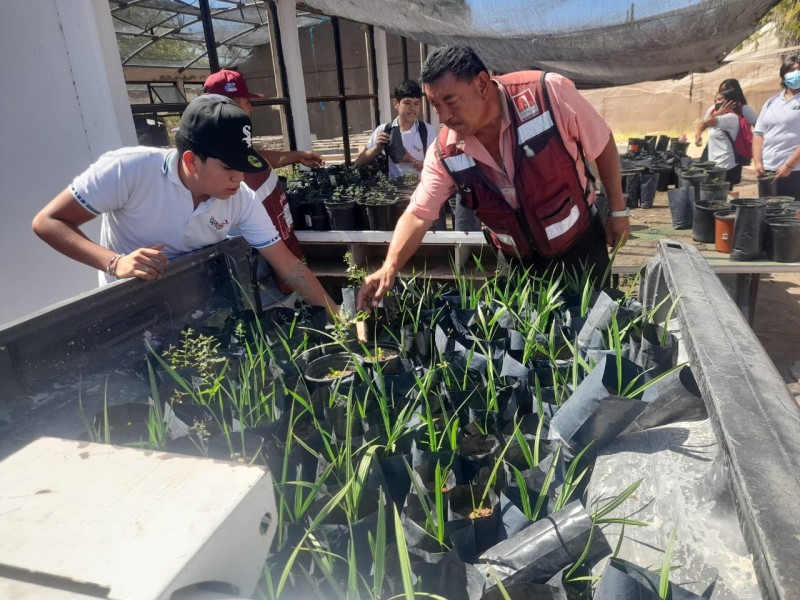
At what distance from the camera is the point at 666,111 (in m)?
16.6

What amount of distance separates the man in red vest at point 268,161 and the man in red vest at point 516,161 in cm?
78

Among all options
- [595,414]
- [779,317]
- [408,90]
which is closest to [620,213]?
[595,414]

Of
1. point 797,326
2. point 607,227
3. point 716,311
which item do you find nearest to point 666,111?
point 797,326

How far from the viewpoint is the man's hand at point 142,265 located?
1.32 m

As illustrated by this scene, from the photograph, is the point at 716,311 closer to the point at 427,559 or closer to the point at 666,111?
the point at 427,559

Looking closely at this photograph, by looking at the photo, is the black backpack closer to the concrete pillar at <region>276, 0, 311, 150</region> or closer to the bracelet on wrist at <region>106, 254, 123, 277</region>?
the concrete pillar at <region>276, 0, 311, 150</region>

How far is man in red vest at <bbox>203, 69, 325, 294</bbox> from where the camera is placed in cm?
267

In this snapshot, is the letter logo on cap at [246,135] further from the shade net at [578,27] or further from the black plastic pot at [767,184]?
the black plastic pot at [767,184]

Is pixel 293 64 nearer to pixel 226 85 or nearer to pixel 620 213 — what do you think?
pixel 226 85

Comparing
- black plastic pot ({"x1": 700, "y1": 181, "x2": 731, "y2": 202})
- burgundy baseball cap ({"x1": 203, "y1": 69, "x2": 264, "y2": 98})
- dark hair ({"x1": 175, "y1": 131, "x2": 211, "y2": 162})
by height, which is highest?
burgundy baseball cap ({"x1": 203, "y1": 69, "x2": 264, "y2": 98})

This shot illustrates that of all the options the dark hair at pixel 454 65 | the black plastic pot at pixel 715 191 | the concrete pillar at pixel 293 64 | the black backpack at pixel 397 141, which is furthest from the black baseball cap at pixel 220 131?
the black plastic pot at pixel 715 191

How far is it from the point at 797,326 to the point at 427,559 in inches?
189

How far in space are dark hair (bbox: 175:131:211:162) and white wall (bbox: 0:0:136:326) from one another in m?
1.61

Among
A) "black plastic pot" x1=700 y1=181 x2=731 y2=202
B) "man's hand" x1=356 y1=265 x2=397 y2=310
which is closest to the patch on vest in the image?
"man's hand" x1=356 y1=265 x2=397 y2=310
